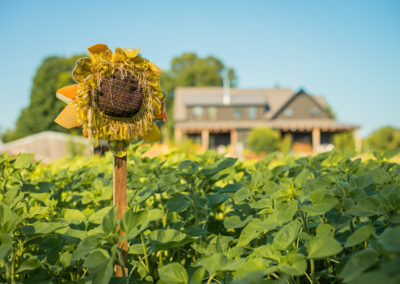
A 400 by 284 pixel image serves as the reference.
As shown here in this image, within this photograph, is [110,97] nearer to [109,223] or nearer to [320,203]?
[109,223]

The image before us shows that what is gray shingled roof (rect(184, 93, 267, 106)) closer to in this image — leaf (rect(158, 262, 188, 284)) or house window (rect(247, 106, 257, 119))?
house window (rect(247, 106, 257, 119))

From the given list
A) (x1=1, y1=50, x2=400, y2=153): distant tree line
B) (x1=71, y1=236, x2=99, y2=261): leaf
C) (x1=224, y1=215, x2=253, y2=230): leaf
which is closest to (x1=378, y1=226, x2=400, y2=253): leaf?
(x1=224, y1=215, x2=253, y2=230): leaf

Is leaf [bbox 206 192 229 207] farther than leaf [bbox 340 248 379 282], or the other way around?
leaf [bbox 206 192 229 207]

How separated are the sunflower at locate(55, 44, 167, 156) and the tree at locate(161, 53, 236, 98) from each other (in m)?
39.9

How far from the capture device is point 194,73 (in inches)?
1720

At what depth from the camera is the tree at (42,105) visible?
3503cm

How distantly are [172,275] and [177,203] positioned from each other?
0.41 m

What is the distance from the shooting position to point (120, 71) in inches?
51.2

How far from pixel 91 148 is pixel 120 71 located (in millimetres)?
316

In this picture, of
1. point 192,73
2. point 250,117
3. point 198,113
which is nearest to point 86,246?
point 198,113

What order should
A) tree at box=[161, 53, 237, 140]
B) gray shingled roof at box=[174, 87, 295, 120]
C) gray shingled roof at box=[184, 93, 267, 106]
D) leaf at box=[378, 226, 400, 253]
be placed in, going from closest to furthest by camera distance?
leaf at box=[378, 226, 400, 253], gray shingled roof at box=[184, 93, 267, 106], gray shingled roof at box=[174, 87, 295, 120], tree at box=[161, 53, 237, 140]

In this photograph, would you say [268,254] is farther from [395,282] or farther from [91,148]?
[91,148]

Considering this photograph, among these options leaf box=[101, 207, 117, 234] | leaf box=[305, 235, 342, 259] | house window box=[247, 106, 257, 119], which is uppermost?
house window box=[247, 106, 257, 119]

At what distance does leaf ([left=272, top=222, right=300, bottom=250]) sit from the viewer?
3.05ft
